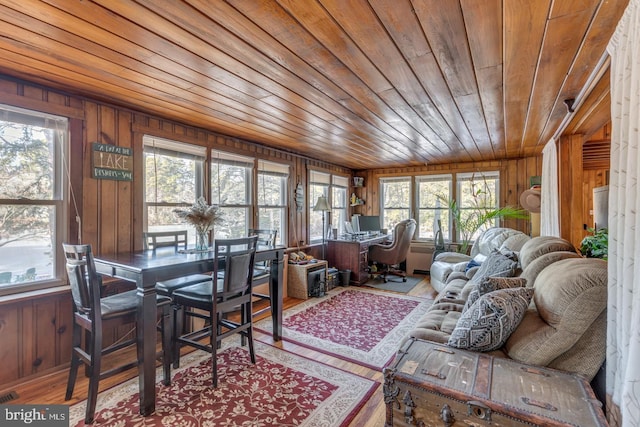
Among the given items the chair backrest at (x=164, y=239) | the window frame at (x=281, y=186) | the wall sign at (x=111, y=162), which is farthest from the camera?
the window frame at (x=281, y=186)

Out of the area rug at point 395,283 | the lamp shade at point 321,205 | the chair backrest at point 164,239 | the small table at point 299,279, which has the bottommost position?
the area rug at point 395,283

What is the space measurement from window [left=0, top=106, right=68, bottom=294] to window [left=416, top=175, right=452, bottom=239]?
18.0 feet

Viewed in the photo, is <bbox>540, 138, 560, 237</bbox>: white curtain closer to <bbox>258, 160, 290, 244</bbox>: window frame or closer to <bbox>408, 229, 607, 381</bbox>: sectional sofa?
<bbox>408, 229, 607, 381</bbox>: sectional sofa

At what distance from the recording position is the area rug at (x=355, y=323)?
2.77m

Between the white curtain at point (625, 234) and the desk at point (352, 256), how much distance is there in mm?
3823

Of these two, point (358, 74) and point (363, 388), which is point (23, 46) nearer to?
point (358, 74)

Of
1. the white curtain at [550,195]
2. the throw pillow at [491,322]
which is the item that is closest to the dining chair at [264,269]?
the throw pillow at [491,322]

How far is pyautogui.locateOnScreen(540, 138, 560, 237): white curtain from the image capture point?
3.18 meters

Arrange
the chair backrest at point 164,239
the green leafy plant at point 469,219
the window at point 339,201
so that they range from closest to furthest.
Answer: the chair backrest at point 164,239
the green leafy plant at point 469,219
the window at point 339,201

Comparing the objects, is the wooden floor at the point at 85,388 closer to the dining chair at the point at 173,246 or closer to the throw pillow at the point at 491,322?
the dining chair at the point at 173,246

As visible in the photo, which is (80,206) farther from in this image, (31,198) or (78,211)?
(31,198)

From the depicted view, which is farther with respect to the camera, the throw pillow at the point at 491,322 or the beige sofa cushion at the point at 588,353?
the throw pillow at the point at 491,322

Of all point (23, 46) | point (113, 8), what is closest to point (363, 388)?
→ point (113, 8)

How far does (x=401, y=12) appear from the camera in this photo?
1409 millimetres
